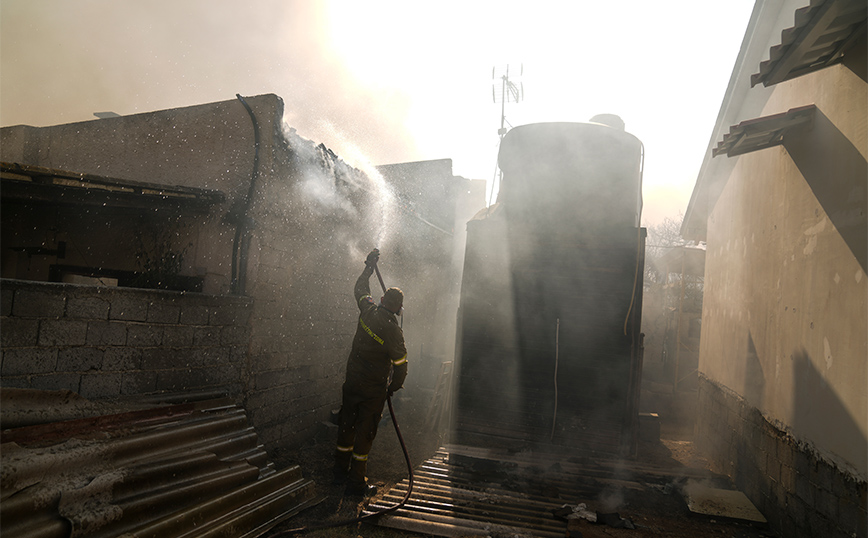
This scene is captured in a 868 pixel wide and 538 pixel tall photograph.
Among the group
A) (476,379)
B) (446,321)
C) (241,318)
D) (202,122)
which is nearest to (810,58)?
(476,379)

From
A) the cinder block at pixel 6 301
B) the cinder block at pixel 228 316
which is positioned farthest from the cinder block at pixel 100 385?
the cinder block at pixel 228 316

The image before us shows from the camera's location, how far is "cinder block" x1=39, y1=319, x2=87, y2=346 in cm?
350

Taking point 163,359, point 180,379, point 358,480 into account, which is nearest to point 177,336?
point 163,359

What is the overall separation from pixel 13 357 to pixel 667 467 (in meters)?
6.83

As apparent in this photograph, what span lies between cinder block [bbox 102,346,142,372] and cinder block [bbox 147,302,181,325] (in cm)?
31

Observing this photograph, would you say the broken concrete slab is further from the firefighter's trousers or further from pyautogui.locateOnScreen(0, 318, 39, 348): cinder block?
pyautogui.locateOnScreen(0, 318, 39, 348): cinder block

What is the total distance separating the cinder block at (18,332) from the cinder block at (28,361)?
4cm

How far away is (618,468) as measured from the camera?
5902mm

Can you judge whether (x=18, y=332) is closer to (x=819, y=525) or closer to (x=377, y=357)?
(x=377, y=357)

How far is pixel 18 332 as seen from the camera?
335cm

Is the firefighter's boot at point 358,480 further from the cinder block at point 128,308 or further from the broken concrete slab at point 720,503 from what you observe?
the broken concrete slab at point 720,503

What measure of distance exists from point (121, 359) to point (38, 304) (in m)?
0.79

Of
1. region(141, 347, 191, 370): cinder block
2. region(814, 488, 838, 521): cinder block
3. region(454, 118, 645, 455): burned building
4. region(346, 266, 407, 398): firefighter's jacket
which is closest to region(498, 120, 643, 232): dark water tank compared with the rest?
region(454, 118, 645, 455): burned building

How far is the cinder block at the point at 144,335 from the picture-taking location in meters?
4.11
